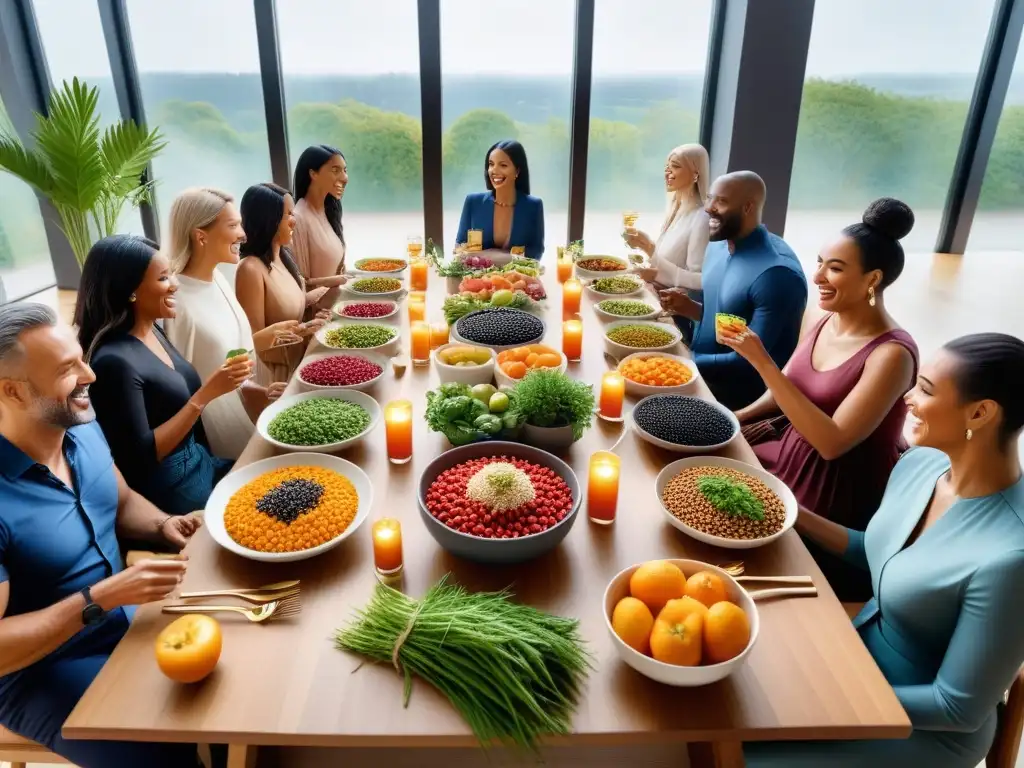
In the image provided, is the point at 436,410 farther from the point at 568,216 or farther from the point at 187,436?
the point at 568,216

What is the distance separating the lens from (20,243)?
5.61m

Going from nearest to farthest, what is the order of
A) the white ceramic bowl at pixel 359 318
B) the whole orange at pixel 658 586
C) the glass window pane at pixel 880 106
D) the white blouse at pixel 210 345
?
the whole orange at pixel 658 586, the white blouse at pixel 210 345, the white ceramic bowl at pixel 359 318, the glass window pane at pixel 880 106

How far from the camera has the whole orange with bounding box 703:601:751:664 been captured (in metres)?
1.14

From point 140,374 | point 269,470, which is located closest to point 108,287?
point 140,374

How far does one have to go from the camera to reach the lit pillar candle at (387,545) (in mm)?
1378

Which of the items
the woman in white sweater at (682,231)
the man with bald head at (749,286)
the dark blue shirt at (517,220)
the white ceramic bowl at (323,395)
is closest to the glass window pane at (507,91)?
the dark blue shirt at (517,220)

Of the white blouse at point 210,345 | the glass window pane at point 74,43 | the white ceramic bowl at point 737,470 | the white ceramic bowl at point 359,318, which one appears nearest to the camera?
the white ceramic bowl at point 737,470

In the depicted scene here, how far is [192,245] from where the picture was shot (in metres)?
2.53

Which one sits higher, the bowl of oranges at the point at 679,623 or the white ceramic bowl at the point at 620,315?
the bowl of oranges at the point at 679,623

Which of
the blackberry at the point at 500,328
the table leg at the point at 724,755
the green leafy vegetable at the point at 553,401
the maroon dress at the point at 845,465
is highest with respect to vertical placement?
the green leafy vegetable at the point at 553,401

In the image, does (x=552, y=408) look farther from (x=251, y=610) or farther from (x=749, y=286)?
(x=749, y=286)

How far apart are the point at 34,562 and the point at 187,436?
85 cm

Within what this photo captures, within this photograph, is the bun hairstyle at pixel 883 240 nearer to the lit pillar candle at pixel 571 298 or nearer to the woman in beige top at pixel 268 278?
the lit pillar candle at pixel 571 298

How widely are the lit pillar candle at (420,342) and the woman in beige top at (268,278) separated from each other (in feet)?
2.11
